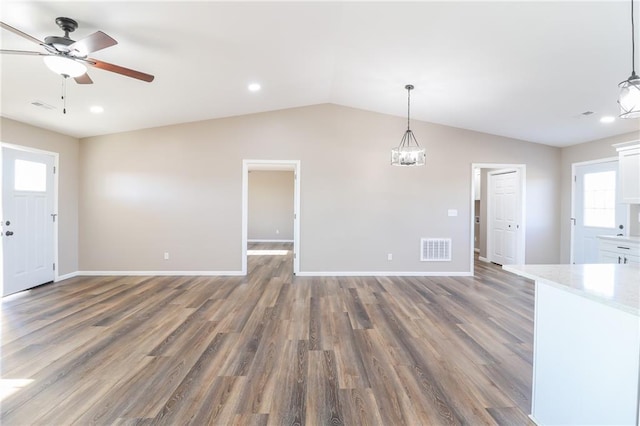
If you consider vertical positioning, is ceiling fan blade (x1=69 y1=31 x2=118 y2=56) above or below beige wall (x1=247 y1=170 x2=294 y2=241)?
above

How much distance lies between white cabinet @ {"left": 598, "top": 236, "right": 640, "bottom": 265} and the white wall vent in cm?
218

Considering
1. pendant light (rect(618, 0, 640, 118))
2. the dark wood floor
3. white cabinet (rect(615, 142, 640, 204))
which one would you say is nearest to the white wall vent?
the dark wood floor

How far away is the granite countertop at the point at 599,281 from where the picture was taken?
1.30 metres

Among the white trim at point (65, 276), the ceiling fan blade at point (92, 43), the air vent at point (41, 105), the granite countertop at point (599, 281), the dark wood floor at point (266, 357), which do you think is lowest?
the dark wood floor at point (266, 357)

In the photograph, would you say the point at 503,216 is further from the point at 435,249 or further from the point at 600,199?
the point at 435,249

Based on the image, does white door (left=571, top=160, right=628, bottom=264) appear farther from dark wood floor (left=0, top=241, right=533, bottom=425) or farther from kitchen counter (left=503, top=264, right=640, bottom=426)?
kitchen counter (left=503, top=264, right=640, bottom=426)

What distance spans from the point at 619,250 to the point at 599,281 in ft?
11.8

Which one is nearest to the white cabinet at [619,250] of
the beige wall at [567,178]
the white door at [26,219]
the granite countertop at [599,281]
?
the beige wall at [567,178]

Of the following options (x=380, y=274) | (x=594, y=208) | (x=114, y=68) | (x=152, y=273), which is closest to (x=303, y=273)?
(x=380, y=274)

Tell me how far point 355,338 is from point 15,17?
13.5ft

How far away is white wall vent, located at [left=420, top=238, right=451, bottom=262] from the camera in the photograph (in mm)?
5570

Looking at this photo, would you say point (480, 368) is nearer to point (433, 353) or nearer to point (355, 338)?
point (433, 353)

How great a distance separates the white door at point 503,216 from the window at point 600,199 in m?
1.05

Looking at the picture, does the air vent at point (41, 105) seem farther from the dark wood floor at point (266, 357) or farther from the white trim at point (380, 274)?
the white trim at point (380, 274)
